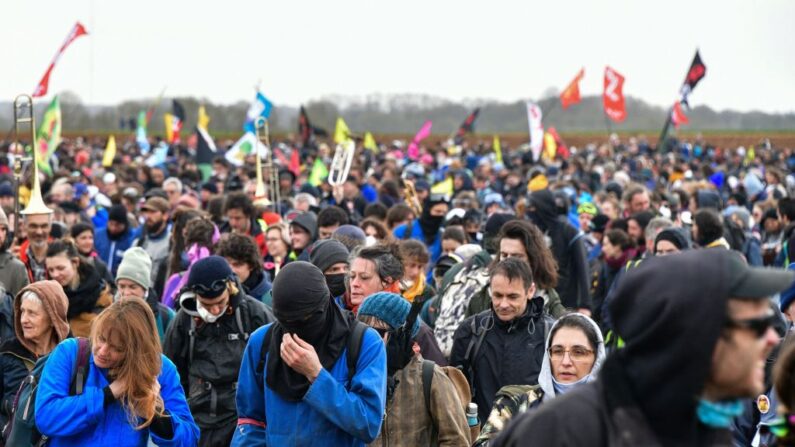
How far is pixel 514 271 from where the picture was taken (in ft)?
19.6

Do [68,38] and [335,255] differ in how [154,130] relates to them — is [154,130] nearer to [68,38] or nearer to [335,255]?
[68,38]

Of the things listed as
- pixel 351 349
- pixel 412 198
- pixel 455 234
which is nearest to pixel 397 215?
pixel 455 234

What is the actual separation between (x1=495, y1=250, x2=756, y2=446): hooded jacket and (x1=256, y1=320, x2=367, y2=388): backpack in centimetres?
200

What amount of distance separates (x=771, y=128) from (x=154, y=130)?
49.4 m

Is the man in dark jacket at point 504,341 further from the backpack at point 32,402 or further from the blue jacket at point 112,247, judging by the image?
the blue jacket at point 112,247

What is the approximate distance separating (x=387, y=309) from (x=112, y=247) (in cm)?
715

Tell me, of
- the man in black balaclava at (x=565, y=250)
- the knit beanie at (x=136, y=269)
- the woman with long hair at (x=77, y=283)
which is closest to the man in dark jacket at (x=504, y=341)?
the knit beanie at (x=136, y=269)

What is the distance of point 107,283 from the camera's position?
327 inches

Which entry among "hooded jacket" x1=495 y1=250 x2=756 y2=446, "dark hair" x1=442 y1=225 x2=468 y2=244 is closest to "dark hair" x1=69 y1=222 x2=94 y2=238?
"dark hair" x1=442 y1=225 x2=468 y2=244

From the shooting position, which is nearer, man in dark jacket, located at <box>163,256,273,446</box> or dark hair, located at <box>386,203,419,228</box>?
man in dark jacket, located at <box>163,256,273,446</box>

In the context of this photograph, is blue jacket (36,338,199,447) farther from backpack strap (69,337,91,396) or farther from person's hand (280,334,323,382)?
person's hand (280,334,323,382)

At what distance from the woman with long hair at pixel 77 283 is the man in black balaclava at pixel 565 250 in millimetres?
3885

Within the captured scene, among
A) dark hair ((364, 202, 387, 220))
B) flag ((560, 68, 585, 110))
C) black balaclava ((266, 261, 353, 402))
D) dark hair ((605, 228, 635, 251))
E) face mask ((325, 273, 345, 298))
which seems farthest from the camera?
flag ((560, 68, 585, 110))

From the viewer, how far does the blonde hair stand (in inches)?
187
